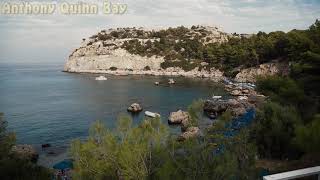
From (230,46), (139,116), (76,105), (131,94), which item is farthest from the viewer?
(230,46)

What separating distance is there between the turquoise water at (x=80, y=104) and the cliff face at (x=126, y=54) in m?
21.5

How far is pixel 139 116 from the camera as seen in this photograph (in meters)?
43.0

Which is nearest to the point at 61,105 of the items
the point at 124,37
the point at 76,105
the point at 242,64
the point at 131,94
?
the point at 76,105

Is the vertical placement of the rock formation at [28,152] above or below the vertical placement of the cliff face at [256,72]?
below

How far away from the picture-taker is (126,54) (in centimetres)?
10081

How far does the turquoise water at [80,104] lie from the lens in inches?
1452

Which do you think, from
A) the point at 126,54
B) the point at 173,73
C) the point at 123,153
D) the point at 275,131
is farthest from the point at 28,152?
the point at 126,54

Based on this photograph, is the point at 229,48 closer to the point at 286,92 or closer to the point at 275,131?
the point at 286,92

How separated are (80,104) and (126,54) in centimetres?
4974

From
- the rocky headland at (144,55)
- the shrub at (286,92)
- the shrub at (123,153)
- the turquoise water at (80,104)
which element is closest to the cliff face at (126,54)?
the rocky headland at (144,55)

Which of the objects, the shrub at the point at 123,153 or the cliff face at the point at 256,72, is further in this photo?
the cliff face at the point at 256,72

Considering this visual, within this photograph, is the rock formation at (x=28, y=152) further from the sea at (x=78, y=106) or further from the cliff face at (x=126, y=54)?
the cliff face at (x=126, y=54)

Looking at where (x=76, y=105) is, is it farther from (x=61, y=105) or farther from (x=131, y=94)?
(x=131, y=94)

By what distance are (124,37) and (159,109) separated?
7216cm
